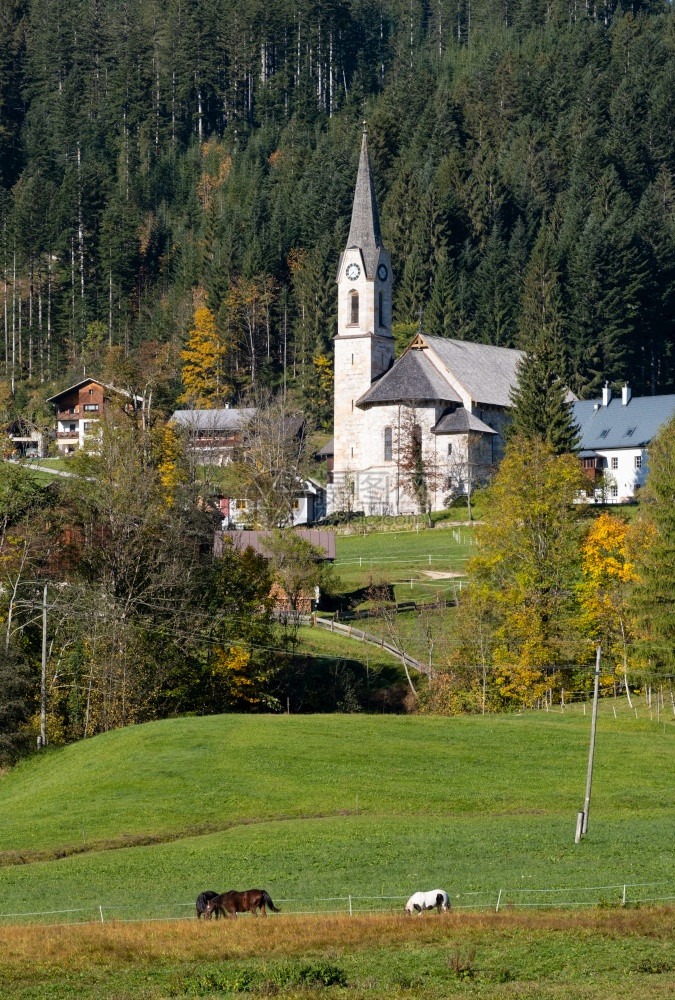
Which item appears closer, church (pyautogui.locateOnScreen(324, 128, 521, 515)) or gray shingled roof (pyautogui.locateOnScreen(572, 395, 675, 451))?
church (pyautogui.locateOnScreen(324, 128, 521, 515))

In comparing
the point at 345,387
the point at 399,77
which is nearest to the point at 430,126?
the point at 399,77

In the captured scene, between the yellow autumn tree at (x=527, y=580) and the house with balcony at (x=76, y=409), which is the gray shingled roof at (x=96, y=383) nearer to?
the house with balcony at (x=76, y=409)

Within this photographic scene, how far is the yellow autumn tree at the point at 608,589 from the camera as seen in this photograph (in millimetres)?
61125

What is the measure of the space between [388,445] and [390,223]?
45.4 meters

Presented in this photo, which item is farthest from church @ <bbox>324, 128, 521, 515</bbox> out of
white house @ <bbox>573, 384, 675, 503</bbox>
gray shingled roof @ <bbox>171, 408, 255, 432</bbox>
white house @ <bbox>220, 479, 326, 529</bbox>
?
gray shingled roof @ <bbox>171, 408, 255, 432</bbox>

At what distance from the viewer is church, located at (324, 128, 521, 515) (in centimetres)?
9769

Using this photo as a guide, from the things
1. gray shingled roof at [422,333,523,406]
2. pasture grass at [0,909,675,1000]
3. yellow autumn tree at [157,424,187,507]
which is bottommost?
pasture grass at [0,909,675,1000]

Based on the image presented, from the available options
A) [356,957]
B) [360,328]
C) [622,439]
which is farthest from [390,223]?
[356,957]

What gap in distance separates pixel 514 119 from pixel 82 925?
493ft

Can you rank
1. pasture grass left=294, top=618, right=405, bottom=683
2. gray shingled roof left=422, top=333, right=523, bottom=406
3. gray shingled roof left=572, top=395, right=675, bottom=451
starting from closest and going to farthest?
pasture grass left=294, top=618, right=405, bottom=683, gray shingled roof left=572, top=395, right=675, bottom=451, gray shingled roof left=422, top=333, right=523, bottom=406

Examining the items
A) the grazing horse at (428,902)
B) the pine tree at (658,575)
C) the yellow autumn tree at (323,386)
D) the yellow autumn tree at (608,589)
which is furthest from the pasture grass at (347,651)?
the yellow autumn tree at (323,386)

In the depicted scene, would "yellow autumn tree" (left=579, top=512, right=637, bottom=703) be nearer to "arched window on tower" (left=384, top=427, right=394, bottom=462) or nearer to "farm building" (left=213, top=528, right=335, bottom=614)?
"farm building" (left=213, top=528, right=335, bottom=614)

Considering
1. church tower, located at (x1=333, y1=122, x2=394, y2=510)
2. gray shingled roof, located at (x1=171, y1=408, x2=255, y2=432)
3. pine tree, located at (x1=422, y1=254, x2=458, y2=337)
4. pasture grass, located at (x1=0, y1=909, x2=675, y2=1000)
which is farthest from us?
pine tree, located at (x1=422, y1=254, x2=458, y2=337)

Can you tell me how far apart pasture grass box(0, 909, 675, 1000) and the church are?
7006 centimetres
